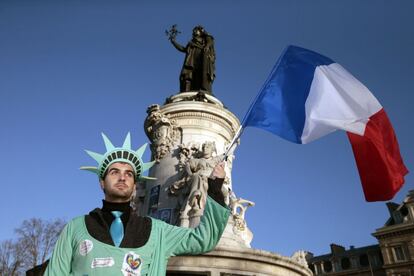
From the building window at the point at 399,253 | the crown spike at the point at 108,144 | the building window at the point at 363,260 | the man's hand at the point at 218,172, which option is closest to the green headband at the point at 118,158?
the crown spike at the point at 108,144

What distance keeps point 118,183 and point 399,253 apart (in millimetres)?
44793

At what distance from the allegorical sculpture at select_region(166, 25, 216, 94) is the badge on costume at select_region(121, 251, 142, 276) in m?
13.6

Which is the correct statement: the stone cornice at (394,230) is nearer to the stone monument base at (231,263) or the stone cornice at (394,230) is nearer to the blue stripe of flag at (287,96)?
the stone monument base at (231,263)

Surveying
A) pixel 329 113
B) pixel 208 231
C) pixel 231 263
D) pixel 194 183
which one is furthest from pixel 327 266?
pixel 208 231

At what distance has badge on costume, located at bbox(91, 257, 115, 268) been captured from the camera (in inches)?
109

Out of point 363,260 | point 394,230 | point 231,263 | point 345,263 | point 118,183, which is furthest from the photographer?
point 345,263

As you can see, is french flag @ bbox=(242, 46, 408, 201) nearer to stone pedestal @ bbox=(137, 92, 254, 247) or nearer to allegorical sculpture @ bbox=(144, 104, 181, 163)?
stone pedestal @ bbox=(137, 92, 254, 247)

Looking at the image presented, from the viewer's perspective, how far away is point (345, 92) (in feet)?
19.5

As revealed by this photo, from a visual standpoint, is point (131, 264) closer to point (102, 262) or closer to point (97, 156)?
point (102, 262)

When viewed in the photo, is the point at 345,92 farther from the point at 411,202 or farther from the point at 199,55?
the point at 411,202

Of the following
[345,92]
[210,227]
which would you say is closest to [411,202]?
[345,92]

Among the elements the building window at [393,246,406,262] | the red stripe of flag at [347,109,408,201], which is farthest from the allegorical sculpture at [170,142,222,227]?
the building window at [393,246,406,262]

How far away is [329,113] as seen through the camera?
227 inches

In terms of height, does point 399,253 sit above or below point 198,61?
below
